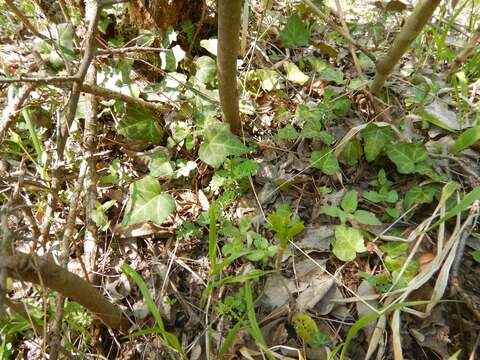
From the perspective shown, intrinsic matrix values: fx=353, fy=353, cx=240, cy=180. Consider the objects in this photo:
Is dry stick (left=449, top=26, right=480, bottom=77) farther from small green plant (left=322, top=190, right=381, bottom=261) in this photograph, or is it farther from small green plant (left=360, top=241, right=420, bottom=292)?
small green plant (left=360, top=241, right=420, bottom=292)

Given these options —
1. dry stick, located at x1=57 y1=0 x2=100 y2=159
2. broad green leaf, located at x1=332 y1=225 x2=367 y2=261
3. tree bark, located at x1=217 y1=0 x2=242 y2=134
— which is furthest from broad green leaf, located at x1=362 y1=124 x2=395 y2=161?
dry stick, located at x1=57 y1=0 x2=100 y2=159

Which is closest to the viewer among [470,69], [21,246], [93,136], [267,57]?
[21,246]

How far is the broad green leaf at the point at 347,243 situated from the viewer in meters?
1.46

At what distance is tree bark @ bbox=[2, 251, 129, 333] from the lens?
0.77 meters

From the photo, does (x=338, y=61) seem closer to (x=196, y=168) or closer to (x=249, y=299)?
(x=196, y=168)

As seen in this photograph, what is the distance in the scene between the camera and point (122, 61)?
179 centimetres

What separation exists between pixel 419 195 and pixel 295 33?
3.99 feet

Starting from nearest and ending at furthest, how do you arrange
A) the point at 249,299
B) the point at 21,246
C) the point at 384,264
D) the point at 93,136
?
the point at 249,299 → the point at 384,264 → the point at 21,246 → the point at 93,136

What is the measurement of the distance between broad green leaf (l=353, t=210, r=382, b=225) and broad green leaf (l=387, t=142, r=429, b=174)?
0.85 ft

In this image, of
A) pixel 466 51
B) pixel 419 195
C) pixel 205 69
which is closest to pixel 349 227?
pixel 419 195

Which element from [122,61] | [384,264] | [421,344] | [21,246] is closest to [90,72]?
[122,61]

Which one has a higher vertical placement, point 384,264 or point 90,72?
point 90,72

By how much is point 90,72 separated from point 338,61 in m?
1.45

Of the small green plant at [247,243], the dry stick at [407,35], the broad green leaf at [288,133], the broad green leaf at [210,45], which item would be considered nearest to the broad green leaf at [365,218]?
the small green plant at [247,243]
